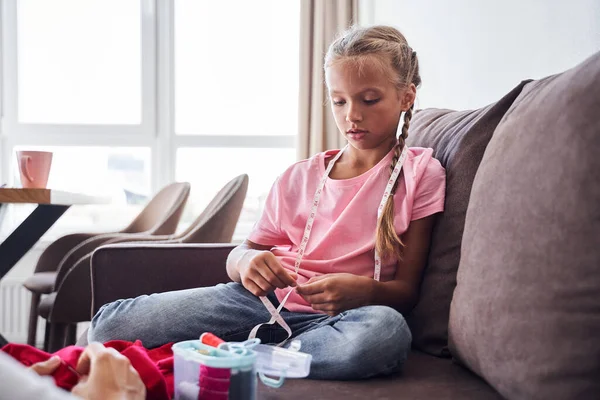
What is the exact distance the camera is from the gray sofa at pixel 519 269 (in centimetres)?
81

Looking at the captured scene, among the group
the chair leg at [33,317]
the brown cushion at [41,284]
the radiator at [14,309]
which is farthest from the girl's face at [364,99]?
the radiator at [14,309]

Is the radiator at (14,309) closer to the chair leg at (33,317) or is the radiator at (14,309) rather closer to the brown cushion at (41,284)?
the chair leg at (33,317)

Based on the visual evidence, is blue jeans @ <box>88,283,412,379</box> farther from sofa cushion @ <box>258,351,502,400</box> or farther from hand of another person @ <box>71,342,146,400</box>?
hand of another person @ <box>71,342,146,400</box>

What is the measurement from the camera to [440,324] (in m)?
1.20

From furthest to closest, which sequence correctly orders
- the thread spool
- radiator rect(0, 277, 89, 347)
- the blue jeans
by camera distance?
radiator rect(0, 277, 89, 347), the blue jeans, the thread spool

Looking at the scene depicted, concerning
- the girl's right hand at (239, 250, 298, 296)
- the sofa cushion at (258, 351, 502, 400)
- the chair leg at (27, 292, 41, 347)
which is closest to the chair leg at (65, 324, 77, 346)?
the chair leg at (27, 292, 41, 347)

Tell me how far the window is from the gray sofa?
268cm

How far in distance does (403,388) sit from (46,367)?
0.53 m

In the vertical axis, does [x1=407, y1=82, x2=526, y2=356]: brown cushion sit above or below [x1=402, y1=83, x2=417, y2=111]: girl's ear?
below

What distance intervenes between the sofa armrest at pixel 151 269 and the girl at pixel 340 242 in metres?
0.18

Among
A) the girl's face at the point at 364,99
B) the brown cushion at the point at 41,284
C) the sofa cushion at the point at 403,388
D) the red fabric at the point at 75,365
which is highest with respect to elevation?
the girl's face at the point at 364,99

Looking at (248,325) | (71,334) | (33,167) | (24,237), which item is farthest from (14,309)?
(248,325)

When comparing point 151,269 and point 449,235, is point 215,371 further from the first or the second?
point 151,269

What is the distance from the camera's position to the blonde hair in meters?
1.32
